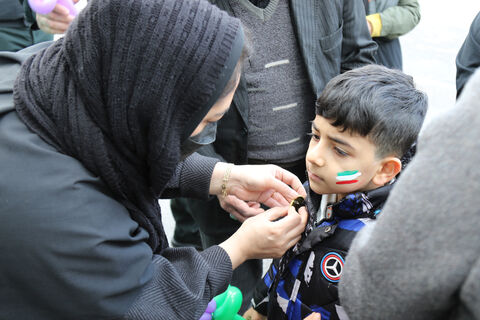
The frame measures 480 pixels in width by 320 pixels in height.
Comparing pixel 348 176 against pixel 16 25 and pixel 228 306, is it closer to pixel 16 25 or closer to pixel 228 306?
pixel 228 306

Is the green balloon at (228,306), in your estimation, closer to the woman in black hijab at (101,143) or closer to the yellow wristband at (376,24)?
the woman in black hijab at (101,143)

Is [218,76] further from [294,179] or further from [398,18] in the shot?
[398,18]

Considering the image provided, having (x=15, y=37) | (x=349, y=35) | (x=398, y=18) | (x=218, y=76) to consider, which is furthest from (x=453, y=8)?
(x=218, y=76)

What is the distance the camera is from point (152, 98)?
3.37 ft

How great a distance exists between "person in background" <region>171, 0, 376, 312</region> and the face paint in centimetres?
47

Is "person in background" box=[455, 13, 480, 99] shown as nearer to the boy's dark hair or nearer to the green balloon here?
the boy's dark hair

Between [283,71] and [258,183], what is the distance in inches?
20.5

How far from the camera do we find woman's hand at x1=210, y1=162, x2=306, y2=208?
1.63m

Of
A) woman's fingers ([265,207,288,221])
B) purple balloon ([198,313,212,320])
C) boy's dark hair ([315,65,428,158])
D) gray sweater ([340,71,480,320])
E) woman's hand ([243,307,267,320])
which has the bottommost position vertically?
woman's hand ([243,307,267,320])

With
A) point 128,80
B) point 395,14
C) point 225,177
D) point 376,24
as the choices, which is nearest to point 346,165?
point 225,177

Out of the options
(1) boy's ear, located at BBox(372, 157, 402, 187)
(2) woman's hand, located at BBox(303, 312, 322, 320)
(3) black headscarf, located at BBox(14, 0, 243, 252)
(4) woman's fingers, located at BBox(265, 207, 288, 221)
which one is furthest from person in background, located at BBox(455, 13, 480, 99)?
(3) black headscarf, located at BBox(14, 0, 243, 252)

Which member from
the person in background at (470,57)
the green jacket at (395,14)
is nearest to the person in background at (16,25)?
the green jacket at (395,14)

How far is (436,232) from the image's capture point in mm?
560

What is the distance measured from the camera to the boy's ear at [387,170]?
142cm
